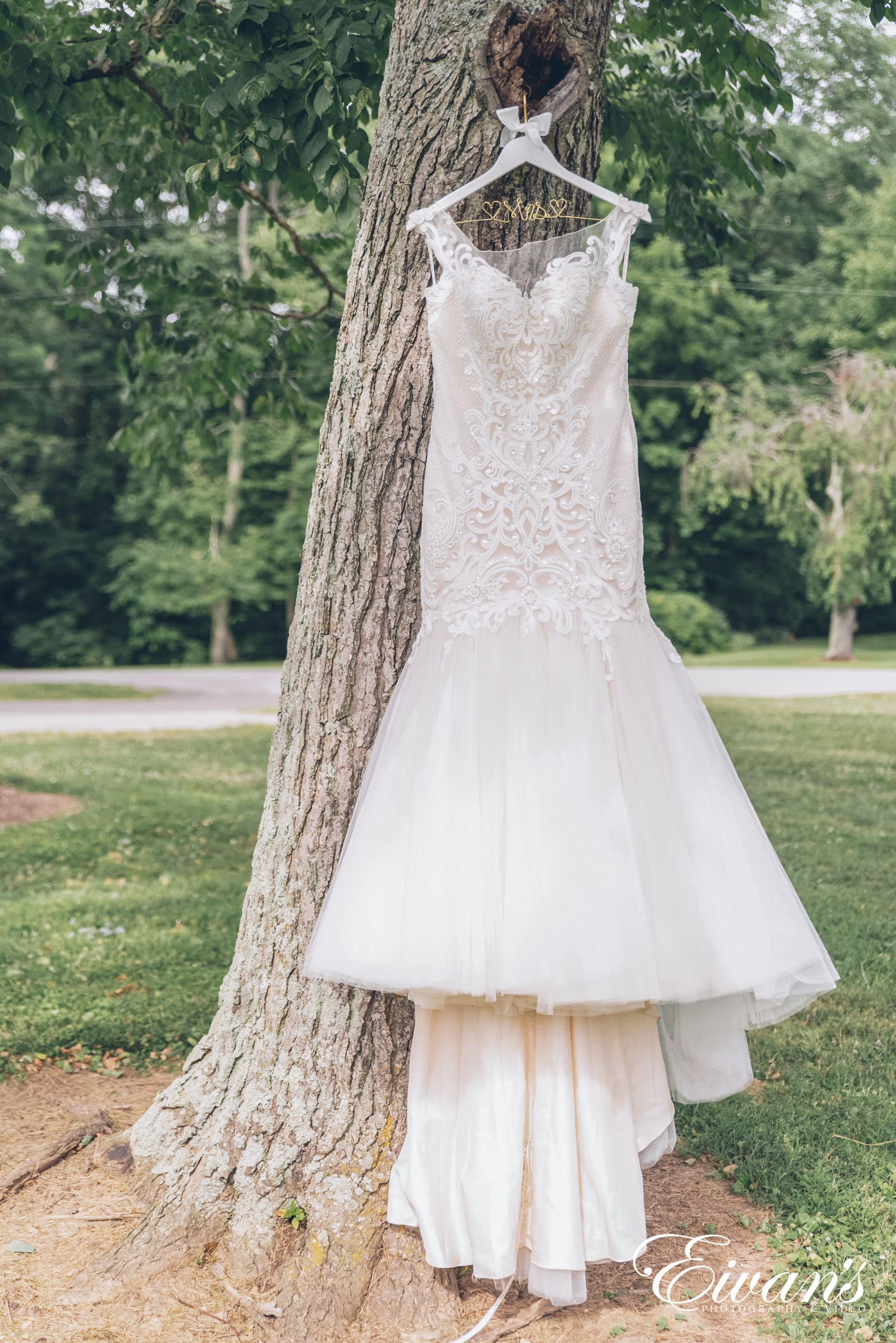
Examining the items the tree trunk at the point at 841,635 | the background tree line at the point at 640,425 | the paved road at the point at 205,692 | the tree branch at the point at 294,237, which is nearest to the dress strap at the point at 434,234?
the tree branch at the point at 294,237

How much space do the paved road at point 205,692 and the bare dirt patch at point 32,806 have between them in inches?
156

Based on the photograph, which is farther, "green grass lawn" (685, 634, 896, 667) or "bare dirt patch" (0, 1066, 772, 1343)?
"green grass lawn" (685, 634, 896, 667)

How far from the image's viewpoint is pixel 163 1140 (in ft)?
8.81

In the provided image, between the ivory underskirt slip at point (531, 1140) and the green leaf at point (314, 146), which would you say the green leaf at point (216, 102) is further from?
the ivory underskirt slip at point (531, 1140)

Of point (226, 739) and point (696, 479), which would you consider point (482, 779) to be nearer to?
point (226, 739)

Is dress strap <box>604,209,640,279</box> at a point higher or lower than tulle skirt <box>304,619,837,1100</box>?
higher

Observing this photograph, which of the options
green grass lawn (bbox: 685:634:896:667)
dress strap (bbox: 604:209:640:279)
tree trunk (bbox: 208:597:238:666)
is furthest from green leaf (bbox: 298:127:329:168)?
tree trunk (bbox: 208:597:238:666)

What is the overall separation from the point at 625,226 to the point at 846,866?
179 inches

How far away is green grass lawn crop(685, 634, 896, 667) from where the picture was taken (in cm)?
2152

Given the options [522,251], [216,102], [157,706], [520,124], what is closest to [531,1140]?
[522,251]

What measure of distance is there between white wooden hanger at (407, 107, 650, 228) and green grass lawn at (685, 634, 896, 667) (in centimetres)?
1893

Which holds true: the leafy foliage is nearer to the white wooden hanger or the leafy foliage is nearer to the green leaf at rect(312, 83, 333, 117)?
the green leaf at rect(312, 83, 333, 117)

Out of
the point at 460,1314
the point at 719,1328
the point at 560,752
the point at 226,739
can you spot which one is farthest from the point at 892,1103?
the point at 226,739

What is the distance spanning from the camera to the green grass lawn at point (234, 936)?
9.57 feet
